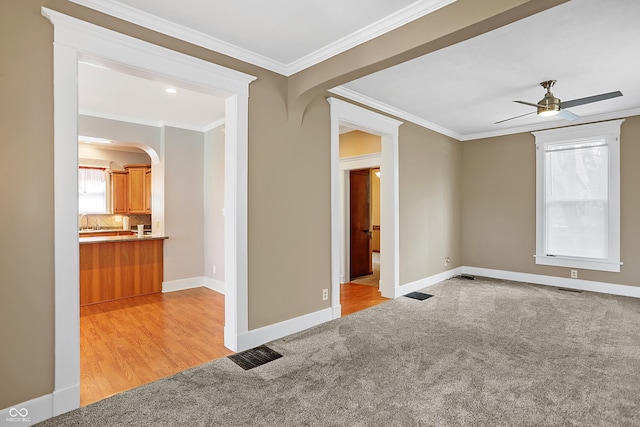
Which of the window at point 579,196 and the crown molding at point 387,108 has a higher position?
the crown molding at point 387,108

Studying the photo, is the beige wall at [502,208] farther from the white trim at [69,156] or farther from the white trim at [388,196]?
the white trim at [69,156]

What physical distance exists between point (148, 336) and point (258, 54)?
3.05 meters

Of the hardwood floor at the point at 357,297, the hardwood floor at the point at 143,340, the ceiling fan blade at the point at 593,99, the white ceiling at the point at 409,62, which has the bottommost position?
the hardwood floor at the point at 143,340

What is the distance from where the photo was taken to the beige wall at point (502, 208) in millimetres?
5645

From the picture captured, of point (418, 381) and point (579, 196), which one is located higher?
point (579, 196)

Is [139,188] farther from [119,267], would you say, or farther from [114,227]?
[119,267]

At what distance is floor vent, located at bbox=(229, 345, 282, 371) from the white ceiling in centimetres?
243

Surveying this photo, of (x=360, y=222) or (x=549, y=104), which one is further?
(x=360, y=222)

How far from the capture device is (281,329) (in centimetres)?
331

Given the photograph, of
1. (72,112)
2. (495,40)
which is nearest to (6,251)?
(72,112)

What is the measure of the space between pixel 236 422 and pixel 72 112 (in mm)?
2255

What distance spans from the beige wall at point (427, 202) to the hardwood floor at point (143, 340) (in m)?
2.92

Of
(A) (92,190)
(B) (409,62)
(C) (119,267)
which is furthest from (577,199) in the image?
(A) (92,190)

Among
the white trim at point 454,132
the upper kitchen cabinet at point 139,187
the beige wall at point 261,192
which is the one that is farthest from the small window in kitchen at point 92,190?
the white trim at point 454,132
